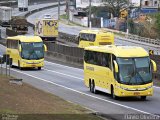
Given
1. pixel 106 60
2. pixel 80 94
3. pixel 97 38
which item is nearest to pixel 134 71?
pixel 106 60

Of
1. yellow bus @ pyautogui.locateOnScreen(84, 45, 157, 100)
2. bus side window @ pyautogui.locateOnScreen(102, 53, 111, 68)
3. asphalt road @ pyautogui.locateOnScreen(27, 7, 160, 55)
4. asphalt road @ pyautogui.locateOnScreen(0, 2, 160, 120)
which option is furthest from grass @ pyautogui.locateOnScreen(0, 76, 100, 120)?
asphalt road @ pyautogui.locateOnScreen(27, 7, 160, 55)

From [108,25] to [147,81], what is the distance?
99.0m

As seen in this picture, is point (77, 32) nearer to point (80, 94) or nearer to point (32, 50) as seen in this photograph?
point (32, 50)

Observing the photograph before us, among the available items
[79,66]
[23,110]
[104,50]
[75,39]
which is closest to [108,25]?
[75,39]

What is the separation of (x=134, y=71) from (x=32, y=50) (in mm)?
24573

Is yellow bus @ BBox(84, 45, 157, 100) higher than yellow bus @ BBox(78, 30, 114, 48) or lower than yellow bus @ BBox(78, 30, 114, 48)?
higher

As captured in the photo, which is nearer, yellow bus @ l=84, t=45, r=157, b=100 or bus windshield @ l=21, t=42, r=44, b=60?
yellow bus @ l=84, t=45, r=157, b=100

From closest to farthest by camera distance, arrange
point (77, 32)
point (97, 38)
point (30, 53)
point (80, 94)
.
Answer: point (80, 94) → point (30, 53) → point (97, 38) → point (77, 32)

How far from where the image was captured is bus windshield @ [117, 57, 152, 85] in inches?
1138

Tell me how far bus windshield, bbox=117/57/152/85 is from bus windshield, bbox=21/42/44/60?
23.9 meters

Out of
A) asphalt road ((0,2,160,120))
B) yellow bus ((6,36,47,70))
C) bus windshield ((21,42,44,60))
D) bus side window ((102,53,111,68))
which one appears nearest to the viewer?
asphalt road ((0,2,160,120))

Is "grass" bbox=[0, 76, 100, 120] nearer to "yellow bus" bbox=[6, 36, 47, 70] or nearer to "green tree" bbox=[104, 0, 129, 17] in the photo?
"yellow bus" bbox=[6, 36, 47, 70]

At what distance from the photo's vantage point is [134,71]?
2906 centimetres

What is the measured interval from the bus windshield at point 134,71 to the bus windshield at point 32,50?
78.4ft
